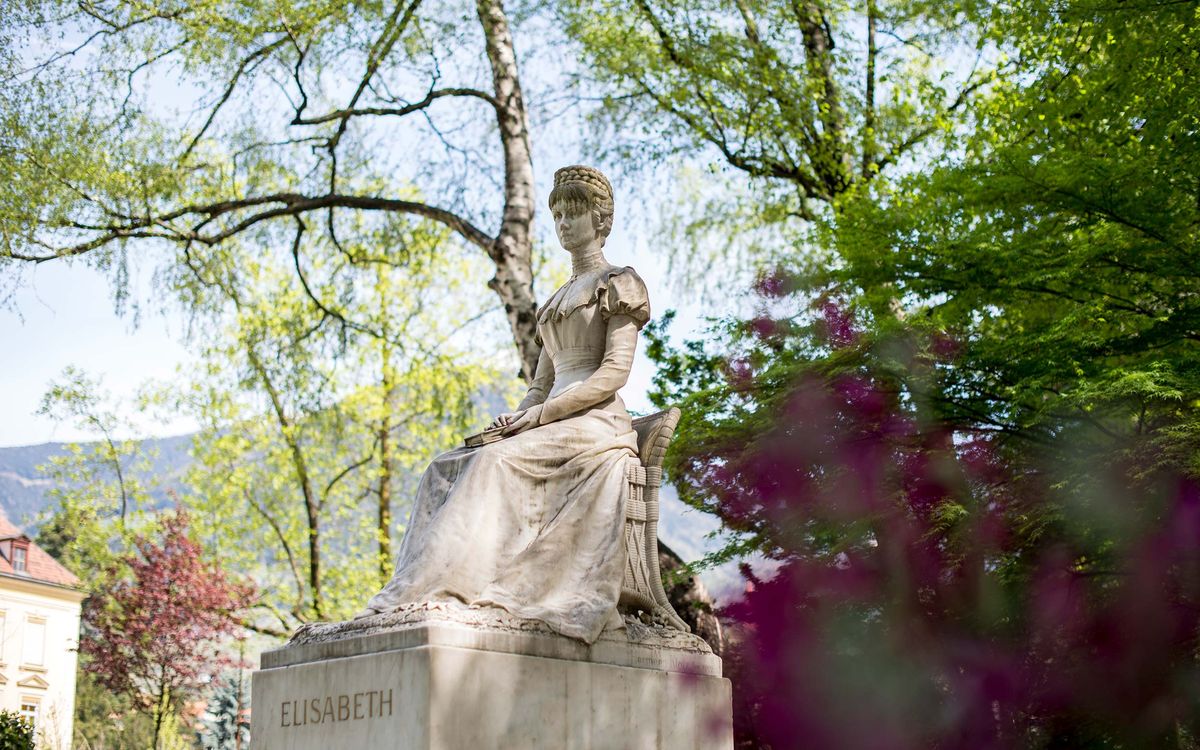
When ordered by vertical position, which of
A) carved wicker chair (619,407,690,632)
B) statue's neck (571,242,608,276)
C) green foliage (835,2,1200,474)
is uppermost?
green foliage (835,2,1200,474)

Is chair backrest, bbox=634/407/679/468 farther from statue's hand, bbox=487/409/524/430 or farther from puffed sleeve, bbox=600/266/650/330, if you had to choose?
statue's hand, bbox=487/409/524/430

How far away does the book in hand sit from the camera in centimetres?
616

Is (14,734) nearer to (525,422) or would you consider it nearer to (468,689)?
(525,422)

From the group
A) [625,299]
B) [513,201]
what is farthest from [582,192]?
[513,201]

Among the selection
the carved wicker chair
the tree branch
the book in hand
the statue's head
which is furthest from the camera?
the tree branch

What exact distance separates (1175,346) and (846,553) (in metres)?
2.93

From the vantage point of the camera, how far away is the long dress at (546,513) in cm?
550

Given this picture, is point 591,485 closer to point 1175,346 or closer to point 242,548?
point 1175,346

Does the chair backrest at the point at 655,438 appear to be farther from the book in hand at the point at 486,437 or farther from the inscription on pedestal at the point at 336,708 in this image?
the inscription on pedestal at the point at 336,708

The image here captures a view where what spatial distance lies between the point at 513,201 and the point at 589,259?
603 centimetres

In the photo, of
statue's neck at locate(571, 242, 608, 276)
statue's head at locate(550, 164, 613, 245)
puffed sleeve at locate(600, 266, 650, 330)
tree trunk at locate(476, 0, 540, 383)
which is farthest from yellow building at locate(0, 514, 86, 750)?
puffed sleeve at locate(600, 266, 650, 330)

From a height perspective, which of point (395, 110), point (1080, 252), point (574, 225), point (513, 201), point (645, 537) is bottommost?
point (645, 537)

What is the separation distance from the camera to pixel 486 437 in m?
6.17

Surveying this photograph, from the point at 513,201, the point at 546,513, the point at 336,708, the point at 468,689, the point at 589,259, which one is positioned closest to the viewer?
the point at 468,689
